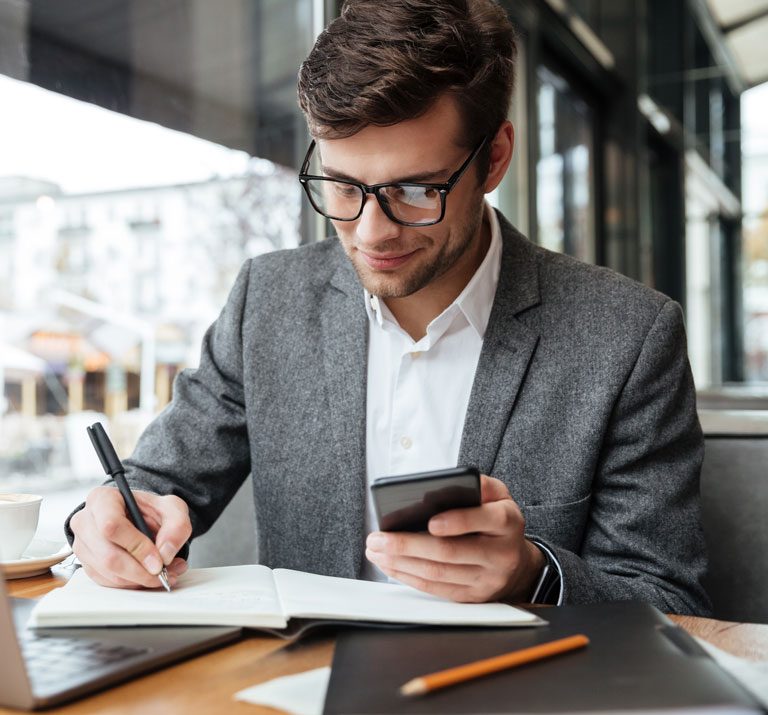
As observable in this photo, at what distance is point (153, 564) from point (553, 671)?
17.4 inches

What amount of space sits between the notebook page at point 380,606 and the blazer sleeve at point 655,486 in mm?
324

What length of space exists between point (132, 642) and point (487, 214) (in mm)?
1009

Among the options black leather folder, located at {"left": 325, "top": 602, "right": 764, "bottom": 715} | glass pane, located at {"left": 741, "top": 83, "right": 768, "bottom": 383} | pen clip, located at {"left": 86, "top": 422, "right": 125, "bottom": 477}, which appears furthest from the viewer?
glass pane, located at {"left": 741, "top": 83, "right": 768, "bottom": 383}

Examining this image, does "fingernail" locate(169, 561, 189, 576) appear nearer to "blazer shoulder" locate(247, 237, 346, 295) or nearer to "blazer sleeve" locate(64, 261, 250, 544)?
"blazer sleeve" locate(64, 261, 250, 544)

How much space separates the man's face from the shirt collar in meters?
0.08

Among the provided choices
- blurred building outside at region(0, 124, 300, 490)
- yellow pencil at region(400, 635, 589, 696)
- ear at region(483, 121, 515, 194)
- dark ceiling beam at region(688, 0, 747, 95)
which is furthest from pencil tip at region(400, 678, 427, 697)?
dark ceiling beam at region(688, 0, 747, 95)

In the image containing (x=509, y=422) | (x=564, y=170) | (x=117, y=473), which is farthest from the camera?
(x=564, y=170)

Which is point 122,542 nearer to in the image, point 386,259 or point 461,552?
point 461,552

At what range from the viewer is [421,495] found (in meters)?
0.80

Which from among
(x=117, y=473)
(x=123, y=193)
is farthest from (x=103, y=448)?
(x=123, y=193)

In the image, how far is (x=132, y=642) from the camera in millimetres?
760

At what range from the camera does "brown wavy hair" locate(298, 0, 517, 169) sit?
1.18 metres

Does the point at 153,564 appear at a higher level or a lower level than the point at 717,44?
lower

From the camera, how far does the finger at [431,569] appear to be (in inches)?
34.1
